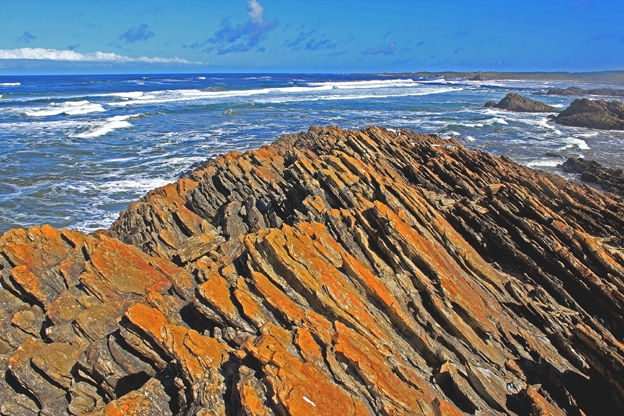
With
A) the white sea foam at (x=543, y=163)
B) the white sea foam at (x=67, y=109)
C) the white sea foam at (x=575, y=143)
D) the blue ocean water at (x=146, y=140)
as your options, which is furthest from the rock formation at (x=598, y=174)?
the white sea foam at (x=67, y=109)

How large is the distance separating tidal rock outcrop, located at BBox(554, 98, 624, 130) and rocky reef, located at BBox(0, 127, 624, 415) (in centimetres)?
5126

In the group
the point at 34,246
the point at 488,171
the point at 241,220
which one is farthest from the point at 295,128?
the point at 34,246

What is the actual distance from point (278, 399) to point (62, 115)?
232 ft

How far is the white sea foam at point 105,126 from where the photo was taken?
45722 mm

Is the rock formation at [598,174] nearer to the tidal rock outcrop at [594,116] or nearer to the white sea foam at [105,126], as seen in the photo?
the tidal rock outcrop at [594,116]

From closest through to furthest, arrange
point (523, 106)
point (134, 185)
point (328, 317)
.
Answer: point (328, 317), point (134, 185), point (523, 106)

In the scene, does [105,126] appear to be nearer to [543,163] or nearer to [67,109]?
[67,109]

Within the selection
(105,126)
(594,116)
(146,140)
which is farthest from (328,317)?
(594,116)

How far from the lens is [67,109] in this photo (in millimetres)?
69125

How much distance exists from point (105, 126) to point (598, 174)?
2042 inches

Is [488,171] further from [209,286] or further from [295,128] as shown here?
[295,128]

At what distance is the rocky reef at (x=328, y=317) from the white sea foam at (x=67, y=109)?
209ft

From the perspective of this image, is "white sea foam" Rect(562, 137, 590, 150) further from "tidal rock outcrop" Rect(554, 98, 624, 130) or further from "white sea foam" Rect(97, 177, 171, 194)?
"white sea foam" Rect(97, 177, 171, 194)

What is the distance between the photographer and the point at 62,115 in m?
62.4
